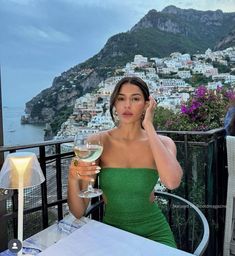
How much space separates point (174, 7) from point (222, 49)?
28.9 inches

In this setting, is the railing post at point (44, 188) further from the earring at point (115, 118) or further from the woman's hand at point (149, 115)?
the woman's hand at point (149, 115)

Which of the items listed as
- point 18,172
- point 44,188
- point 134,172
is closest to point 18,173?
point 18,172

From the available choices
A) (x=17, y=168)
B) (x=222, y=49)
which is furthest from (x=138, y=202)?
(x=222, y=49)

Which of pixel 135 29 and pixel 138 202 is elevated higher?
pixel 135 29

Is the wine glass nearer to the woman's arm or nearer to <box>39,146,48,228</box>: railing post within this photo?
the woman's arm

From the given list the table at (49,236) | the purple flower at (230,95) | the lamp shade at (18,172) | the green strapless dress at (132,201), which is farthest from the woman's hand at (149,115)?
the purple flower at (230,95)

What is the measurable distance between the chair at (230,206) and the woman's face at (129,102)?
1099mm

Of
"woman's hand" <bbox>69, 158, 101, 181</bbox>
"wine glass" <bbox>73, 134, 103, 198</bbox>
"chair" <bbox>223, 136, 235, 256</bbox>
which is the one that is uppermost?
"wine glass" <bbox>73, 134, 103, 198</bbox>

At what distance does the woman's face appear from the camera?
69.7 inches

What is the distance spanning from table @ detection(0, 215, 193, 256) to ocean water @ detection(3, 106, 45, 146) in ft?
2.10

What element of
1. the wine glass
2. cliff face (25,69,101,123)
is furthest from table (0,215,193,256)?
cliff face (25,69,101,123)

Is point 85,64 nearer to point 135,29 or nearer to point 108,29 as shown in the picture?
point 108,29

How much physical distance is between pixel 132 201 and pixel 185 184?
3.92 feet

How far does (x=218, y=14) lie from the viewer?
13.1 ft
